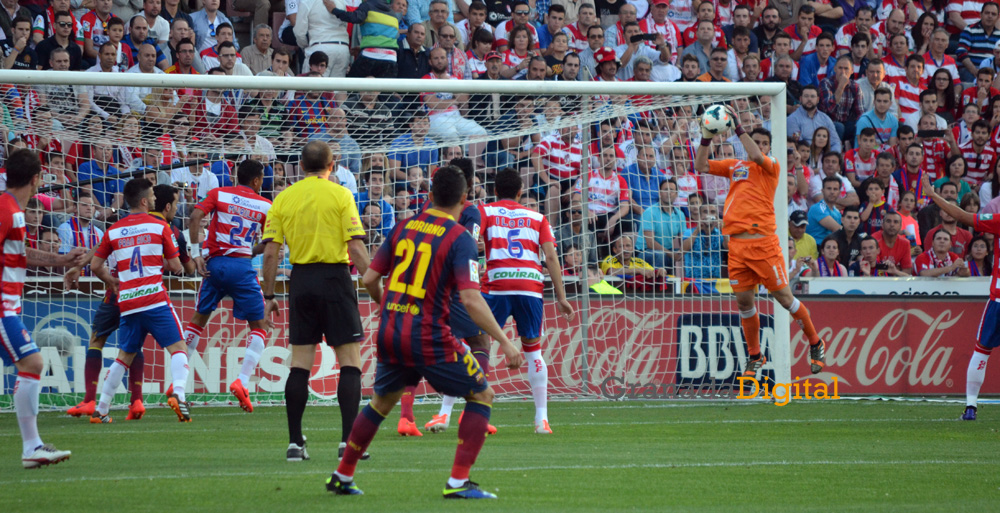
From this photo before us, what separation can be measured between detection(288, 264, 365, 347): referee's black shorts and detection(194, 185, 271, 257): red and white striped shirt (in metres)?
4.11

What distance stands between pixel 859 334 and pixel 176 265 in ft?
28.8

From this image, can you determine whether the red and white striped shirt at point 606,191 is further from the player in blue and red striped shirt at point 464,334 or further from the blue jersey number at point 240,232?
the player in blue and red striped shirt at point 464,334

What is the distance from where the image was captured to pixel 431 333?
6.18 m

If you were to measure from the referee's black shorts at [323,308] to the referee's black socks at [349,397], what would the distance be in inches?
9.0

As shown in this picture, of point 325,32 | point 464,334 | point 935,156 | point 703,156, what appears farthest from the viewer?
point 935,156

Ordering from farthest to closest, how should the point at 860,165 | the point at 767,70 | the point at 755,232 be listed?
the point at 767,70
the point at 860,165
the point at 755,232

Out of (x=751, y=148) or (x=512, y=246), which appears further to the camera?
(x=751, y=148)

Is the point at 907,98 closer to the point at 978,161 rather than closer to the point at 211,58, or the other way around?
the point at 978,161

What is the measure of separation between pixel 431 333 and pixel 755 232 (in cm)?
700

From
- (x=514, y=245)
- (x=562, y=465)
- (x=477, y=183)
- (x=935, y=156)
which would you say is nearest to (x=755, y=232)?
(x=514, y=245)

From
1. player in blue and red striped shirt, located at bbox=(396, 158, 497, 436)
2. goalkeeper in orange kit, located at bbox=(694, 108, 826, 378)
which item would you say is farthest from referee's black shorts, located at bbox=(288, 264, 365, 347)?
goalkeeper in orange kit, located at bbox=(694, 108, 826, 378)

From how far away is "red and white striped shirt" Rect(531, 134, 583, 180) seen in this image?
15.2 m

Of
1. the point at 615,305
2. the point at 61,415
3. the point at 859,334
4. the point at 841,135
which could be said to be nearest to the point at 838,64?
the point at 841,135

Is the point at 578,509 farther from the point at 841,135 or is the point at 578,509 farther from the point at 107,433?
the point at 841,135
